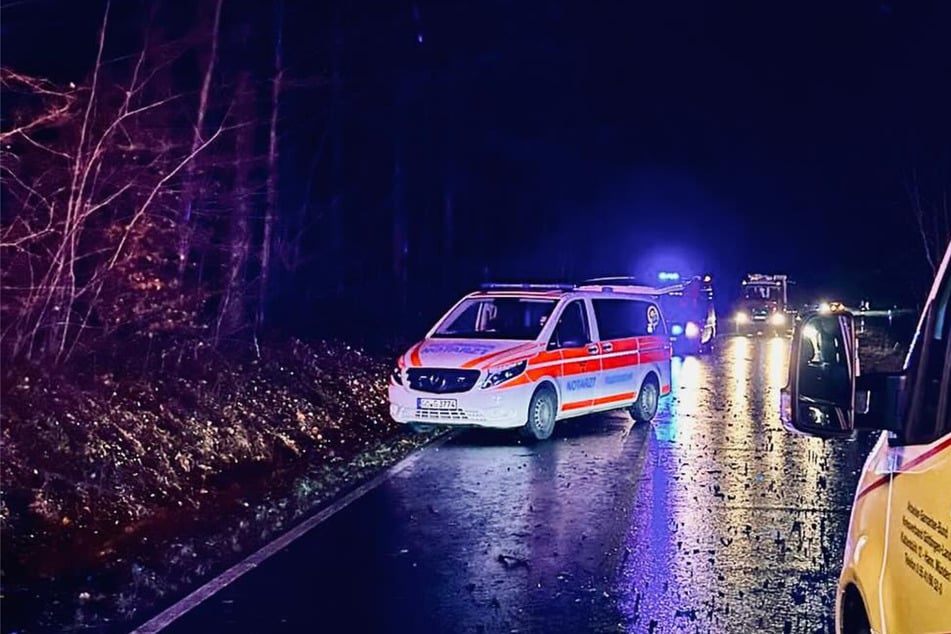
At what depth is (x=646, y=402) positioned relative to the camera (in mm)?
15914

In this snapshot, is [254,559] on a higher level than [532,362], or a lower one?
lower

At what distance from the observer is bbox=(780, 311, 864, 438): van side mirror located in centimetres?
336

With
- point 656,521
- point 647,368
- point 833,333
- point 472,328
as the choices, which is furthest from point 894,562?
point 647,368

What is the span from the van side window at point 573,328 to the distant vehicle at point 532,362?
1 centimetres

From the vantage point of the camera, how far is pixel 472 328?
589 inches

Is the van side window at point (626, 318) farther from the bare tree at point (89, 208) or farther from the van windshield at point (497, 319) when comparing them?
the bare tree at point (89, 208)

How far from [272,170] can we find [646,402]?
695 cm

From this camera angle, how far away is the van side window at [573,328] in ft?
46.5

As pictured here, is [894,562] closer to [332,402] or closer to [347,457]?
[347,457]

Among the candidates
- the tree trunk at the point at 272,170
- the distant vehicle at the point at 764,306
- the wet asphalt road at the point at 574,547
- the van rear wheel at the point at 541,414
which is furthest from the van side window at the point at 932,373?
the distant vehicle at the point at 764,306

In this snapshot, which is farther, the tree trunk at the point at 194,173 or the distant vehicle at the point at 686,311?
the distant vehicle at the point at 686,311

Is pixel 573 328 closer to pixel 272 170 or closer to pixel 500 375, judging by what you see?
pixel 500 375

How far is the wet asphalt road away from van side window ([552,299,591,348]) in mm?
1290

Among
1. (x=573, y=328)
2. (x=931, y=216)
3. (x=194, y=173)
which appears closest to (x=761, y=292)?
(x=931, y=216)
